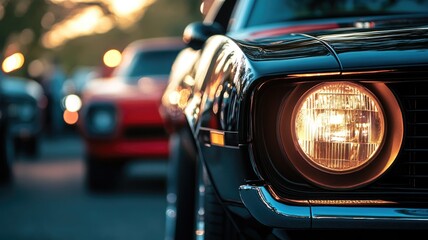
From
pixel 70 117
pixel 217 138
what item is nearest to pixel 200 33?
pixel 217 138

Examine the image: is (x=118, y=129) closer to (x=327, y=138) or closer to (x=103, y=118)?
(x=103, y=118)

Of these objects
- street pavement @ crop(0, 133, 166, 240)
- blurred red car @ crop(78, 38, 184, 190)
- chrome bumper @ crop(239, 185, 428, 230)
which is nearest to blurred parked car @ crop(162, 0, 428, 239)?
chrome bumper @ crop(239, 185, 428, 230)

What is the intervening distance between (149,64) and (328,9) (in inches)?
277

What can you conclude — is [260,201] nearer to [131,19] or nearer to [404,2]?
[404,2]

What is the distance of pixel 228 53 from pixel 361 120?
598 mm

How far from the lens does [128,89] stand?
9617 millimetres

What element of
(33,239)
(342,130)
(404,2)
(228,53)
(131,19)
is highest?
(131,19)

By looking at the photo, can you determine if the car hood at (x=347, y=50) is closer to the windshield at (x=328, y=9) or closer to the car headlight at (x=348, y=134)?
the car headlight at (x=348, y=134)

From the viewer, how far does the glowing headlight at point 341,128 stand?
8.70 ft

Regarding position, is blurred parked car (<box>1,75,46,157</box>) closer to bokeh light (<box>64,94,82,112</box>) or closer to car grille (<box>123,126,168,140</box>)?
car grille (<box>123,126,168,140</box>)

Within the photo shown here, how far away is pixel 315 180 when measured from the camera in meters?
2.67

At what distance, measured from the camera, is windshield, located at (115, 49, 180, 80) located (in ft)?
35.2

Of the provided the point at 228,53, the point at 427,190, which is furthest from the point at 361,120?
the point at 228,53

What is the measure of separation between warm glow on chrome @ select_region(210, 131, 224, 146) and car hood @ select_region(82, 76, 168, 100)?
637cm
